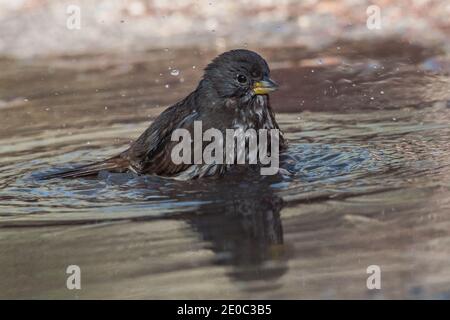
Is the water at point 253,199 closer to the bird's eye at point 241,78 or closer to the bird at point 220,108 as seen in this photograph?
the bird at point 220,108

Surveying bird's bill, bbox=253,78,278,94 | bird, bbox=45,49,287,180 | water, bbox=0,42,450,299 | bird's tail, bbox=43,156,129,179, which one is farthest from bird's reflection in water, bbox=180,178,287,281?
bird's tail, bbox=43,156,129,179

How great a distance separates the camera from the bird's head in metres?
7.06

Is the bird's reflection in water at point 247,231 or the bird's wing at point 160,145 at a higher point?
the bird's wing at point 160,145

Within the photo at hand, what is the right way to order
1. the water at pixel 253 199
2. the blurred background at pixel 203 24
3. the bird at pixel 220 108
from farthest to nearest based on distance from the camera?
1. the blurred background at pixel 203 24
2. the bird at pixel 220 108
3. the water at pixel 253 199

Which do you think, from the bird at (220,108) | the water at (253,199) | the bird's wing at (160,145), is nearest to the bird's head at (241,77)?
the bird at (220,108)

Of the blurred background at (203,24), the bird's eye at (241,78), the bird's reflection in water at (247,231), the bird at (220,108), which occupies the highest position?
the blurred background at (203,24)

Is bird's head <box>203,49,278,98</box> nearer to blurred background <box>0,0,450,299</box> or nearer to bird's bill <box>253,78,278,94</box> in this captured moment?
bird's bill <box>253,78,278,94</box>

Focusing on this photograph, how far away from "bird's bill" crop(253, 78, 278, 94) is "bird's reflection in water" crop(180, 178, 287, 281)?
733mm

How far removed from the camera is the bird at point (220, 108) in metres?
7.01

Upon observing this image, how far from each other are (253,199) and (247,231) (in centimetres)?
69

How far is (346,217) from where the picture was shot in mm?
5633

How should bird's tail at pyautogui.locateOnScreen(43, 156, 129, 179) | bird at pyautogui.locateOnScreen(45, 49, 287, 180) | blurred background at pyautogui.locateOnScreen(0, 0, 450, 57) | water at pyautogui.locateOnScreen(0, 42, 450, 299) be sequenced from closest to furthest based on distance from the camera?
water at pyautogui.locateOnScreen(0, 42, 450, 299) < bird at pyautogui.locateOnScreen(45, 49, 287, 180) < bird's tail at pyautogui.locateOnScreen(43, 156, 129, 179) < blurred background at pyautogui.locateOnScreen(0, 0, 450, 57)

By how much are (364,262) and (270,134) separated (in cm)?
232

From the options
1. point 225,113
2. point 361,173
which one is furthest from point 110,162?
point 361,173
